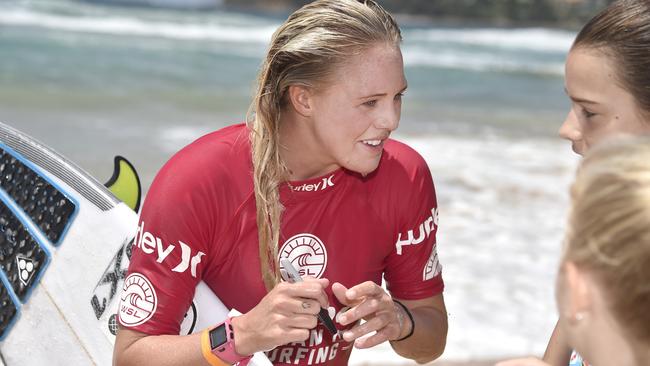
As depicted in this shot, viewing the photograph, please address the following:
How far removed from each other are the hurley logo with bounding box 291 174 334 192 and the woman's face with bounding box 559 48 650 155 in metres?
0.59

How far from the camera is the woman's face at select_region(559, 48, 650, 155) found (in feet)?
6.57

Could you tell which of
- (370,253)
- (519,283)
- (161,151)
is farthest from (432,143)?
(370,253)

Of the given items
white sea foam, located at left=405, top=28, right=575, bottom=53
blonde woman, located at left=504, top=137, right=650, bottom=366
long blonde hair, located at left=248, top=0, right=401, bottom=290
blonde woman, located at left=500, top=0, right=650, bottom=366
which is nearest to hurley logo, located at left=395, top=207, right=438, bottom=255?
long blonde hair, located at left=248, top=0, right=401, bottom=290

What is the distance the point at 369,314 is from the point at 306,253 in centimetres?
25

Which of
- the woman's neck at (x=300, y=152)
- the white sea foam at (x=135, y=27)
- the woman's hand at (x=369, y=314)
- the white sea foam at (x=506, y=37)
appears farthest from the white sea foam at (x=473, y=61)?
the woman's hand at (x=369, y=314)

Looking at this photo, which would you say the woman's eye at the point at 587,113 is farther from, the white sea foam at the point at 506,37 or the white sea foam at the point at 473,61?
the white sea foam at the point at 506,37

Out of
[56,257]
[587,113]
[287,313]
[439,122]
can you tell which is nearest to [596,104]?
[587,113]

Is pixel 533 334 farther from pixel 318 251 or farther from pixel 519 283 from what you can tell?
pixel 318 251

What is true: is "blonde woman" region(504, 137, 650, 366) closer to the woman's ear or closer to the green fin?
the woman's ear

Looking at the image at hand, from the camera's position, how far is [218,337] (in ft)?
6.79

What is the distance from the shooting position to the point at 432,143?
8.62 meters

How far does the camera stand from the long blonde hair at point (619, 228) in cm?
125

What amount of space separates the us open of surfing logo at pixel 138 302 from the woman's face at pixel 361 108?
0.54 metres

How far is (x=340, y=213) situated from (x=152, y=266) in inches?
19.1
